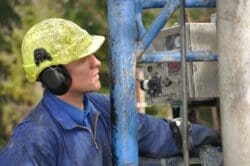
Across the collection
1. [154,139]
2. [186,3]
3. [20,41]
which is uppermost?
[20,41]

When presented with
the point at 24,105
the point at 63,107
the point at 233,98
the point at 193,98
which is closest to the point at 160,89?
the point at 193,98

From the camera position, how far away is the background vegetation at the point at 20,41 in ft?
38.7

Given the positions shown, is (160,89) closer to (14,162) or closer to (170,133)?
(170,133)

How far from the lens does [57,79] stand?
10.2ft

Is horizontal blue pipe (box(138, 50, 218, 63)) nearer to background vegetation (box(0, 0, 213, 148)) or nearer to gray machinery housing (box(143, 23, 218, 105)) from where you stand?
gray machinery housing (box(143, 23, 218, 105))

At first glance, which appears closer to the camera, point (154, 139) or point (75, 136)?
point (75, 136)

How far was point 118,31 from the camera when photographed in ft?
9.71

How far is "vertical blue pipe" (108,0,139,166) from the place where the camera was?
2945 mm

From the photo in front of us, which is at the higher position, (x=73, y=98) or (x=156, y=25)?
(x=156, y=25)

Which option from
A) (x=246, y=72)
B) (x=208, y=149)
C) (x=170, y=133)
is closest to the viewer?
(x=246, y=72)

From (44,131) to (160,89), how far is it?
1.76ft

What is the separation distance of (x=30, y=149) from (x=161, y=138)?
2.14ft

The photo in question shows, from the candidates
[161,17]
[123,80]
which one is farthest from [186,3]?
[123,80]

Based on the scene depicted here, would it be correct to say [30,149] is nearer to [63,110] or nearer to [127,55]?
[63,110]
